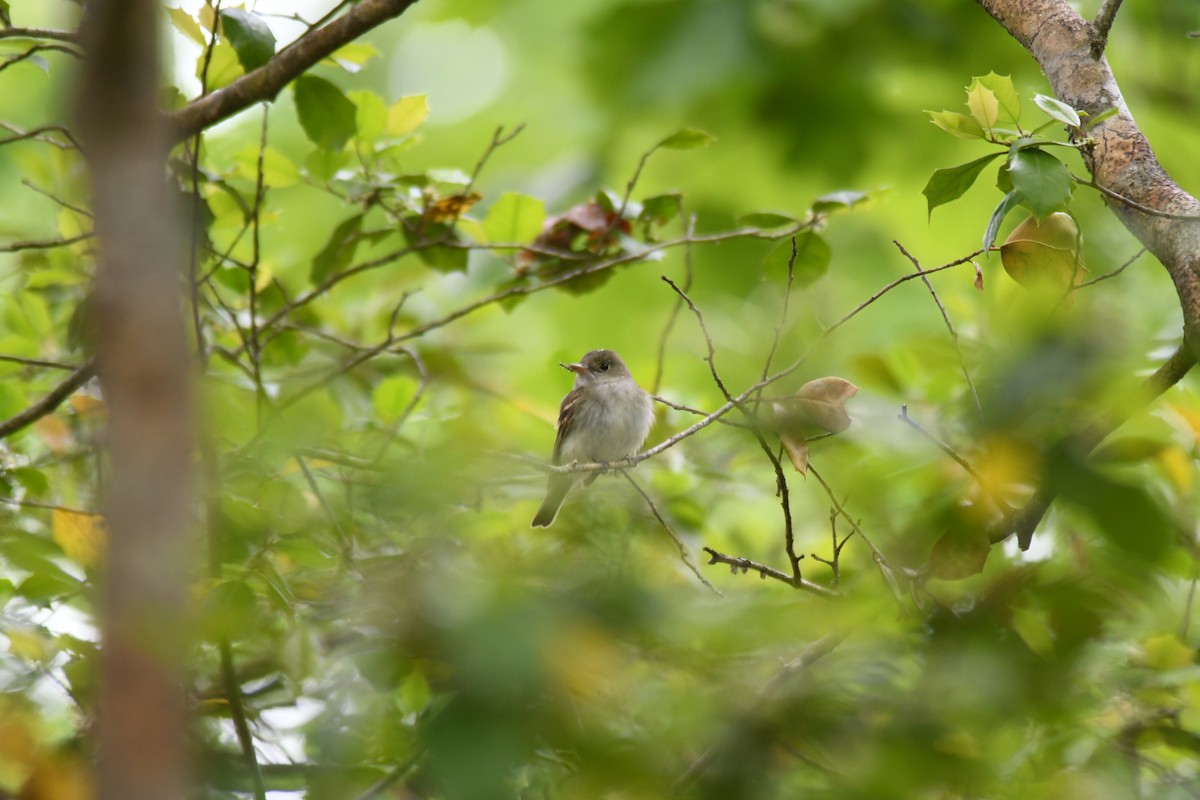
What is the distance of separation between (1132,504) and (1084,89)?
1.61 meters

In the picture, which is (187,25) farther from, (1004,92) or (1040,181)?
(1040,181)

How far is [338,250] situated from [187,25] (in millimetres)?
914

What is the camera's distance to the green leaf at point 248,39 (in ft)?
9.81

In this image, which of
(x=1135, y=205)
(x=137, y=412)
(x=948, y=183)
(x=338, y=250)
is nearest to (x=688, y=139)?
(x=338, y=250)

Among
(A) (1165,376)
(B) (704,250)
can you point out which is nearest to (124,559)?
(A) (1165,376)

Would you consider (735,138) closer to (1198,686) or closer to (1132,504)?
(1198,686)

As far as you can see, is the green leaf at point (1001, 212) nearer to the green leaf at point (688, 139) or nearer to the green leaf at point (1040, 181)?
the green leaf at point (1040, 181)

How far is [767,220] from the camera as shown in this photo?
3.94 metres

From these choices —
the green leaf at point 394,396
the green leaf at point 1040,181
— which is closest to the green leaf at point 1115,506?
the green leaf at point 1040,181

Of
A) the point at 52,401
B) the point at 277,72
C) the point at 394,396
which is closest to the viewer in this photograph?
the point at 277,72

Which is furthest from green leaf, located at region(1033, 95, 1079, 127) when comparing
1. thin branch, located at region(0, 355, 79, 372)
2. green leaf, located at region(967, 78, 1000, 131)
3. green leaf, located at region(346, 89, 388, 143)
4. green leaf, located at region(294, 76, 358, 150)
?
thin branch, located at region(0, 355, 79, 372)

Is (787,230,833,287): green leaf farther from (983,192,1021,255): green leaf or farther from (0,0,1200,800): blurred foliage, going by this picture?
(983,192,1021,255): green leaf

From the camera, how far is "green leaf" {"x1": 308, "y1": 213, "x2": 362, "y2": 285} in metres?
4.00

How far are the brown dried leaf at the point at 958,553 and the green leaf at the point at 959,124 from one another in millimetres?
957
